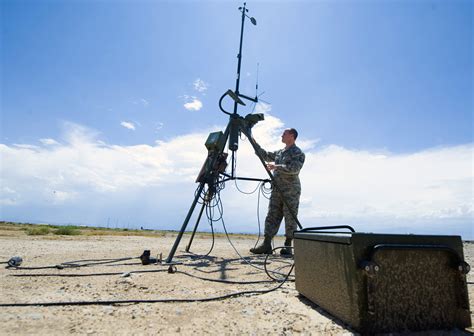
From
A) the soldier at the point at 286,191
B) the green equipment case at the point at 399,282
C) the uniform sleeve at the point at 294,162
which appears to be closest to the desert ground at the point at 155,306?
the green equipment case at the point at 399,282

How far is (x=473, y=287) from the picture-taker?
9.50 ft

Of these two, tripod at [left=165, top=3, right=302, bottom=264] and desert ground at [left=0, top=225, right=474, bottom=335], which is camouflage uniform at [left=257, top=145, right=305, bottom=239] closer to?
tripod at [left=165, top=3, right=302, bottom=264]

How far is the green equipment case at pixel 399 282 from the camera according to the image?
158 centimetres

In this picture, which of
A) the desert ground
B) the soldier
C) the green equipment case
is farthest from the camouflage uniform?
the green equipment case

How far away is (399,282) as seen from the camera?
1.65 meters

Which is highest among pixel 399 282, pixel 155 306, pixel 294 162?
pixel 294 162

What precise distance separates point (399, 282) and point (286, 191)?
3799mm

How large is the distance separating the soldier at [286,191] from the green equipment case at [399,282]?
11.2 ft

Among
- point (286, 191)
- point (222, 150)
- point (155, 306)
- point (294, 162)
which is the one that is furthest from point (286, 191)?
point (155, 306)

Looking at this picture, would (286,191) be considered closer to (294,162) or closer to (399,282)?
(294,162)

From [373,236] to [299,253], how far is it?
884mm

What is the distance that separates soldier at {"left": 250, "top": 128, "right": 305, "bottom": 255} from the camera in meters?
5.31

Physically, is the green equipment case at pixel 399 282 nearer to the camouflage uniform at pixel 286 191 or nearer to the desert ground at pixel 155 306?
the desert ground at pixel 155 306

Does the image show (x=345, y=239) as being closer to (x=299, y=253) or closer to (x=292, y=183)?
(x=299, y=253)
